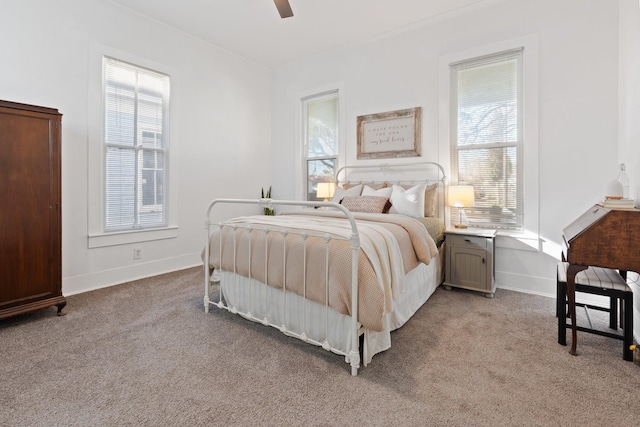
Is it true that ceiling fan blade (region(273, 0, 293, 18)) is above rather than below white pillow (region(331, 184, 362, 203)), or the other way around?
above

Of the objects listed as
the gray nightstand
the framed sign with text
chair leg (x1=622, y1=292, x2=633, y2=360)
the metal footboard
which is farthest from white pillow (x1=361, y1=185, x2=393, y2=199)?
chair leg (x1=622, y1=292, x2=633, y2=360)

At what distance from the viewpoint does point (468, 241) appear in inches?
125

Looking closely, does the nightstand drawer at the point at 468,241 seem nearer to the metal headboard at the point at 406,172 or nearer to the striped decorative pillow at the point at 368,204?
the metal headboard at the point at 406,172

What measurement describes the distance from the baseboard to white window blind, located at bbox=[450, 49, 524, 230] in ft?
11.7

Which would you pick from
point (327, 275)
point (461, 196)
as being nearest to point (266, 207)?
point (461, 196)

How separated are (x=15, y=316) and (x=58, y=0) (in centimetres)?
292

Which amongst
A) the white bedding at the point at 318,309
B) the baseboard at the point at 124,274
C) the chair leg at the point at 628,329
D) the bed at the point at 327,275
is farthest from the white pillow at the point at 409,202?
the baseboard at the point at 124,274

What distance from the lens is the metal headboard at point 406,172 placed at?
3.73 meters

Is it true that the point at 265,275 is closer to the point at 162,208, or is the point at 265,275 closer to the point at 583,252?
the point at 583,252

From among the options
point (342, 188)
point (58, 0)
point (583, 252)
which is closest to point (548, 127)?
point (583, 252)

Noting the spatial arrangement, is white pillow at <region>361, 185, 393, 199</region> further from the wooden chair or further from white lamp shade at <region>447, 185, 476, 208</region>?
the wooden chair

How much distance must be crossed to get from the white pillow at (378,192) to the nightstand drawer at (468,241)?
0.81 metres

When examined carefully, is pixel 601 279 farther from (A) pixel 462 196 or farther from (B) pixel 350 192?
(B) pixel 350 192

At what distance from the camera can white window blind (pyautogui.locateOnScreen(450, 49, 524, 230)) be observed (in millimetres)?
3344
